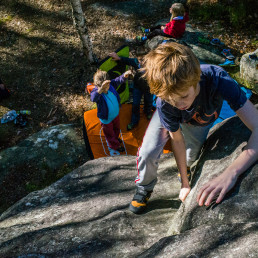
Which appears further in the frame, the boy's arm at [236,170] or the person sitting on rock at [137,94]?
the person sitting on rock at [137,94]

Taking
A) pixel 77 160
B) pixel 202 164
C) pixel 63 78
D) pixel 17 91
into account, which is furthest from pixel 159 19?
pixel 202 164

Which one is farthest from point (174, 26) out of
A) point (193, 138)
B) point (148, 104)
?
point (193, 138)

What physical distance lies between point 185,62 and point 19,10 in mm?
12126

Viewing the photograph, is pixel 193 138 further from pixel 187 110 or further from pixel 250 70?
pixel 250 70

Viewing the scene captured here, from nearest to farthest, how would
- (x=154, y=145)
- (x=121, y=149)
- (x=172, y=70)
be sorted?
(x=172, y=70), (x=154, y=145), (x=121, y=149)

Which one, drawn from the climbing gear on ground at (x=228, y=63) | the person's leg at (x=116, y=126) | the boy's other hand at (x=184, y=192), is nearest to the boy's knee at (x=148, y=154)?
Result: the boy's other hand at (x=184, y=192)

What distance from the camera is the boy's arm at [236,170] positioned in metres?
2.18

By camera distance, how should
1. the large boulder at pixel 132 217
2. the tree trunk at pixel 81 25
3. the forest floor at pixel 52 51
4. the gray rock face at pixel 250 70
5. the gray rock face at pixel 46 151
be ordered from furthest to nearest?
the forest floor at pixel 52 51, the tree trunk at pixel 81 25, the gray rock face at pixel 250 70, the gray rock face at pixel 46 151, the large boulder at pixel 132 217

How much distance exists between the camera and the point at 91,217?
10.7 feet

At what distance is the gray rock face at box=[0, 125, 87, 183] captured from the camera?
20.1 feet

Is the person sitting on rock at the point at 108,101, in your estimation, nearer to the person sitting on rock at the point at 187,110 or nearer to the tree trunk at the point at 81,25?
the person sitting on rock at the point at 187,110

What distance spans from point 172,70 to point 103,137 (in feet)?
14.8

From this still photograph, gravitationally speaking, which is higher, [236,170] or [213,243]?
[236,170]

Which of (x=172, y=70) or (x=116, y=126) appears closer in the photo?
(x=172, y=70)
